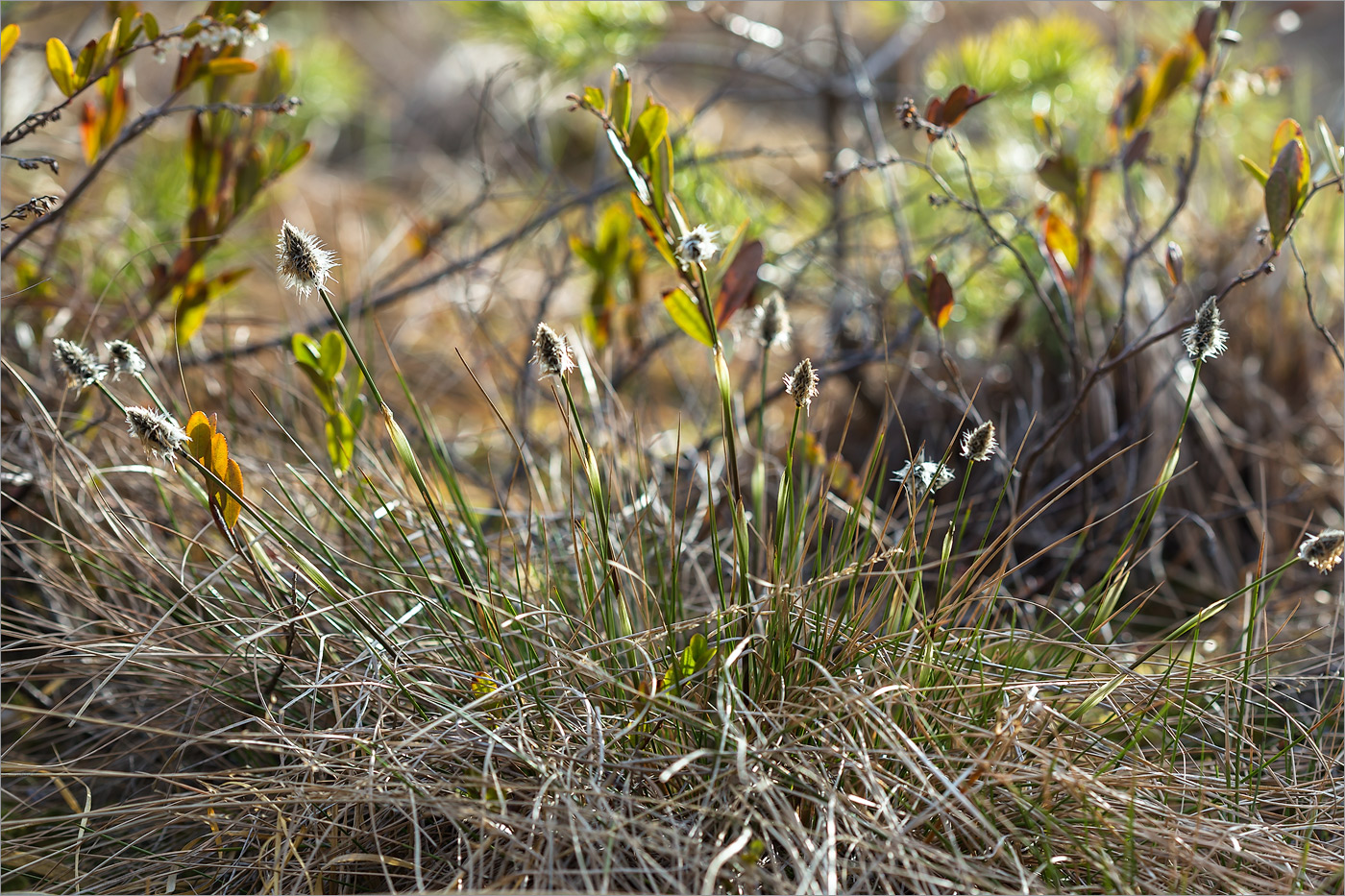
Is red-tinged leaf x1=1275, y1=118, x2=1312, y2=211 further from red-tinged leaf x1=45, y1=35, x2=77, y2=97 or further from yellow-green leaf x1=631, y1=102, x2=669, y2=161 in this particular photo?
red-tinged leaf x1=45, y1=35, x2=77, y2=97

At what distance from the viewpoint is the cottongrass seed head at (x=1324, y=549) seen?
1054 mm

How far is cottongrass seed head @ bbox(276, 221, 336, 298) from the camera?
3.21ft

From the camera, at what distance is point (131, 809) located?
1045mm

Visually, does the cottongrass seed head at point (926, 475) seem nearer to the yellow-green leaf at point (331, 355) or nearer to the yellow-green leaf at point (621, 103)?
the yellow-green leaf at point (621, 103)

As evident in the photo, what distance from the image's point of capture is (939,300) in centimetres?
132

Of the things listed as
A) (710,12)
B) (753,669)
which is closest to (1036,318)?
(710,12)

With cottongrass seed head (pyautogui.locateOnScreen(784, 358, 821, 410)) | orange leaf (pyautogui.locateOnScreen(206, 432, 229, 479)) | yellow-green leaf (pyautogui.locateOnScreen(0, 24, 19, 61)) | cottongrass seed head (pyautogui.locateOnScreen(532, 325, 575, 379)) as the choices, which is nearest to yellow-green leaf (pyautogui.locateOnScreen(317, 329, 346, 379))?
orange leaf (pyautogui.locateOnScreen(206, 432, 229, 479))

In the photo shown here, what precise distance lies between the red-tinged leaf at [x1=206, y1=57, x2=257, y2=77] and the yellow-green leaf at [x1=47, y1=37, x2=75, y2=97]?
0.19 m

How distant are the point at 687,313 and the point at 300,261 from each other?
0.46 meters

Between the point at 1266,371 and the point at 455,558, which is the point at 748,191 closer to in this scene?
the point at 1266,371

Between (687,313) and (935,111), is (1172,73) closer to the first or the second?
(935,111)

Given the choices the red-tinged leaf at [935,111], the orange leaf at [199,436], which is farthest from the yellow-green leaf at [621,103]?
the orange leaf at [199,436]

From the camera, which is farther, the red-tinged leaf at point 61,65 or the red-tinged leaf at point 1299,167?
the red-tinged leaf at point 61,65

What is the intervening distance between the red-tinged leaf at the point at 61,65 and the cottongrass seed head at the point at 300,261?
0.60 metres
